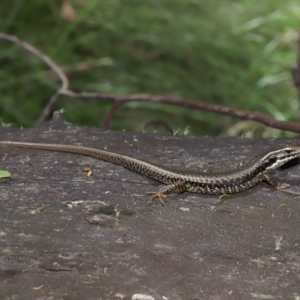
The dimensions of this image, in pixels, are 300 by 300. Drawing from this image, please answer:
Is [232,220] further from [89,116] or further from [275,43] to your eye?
[275,43]

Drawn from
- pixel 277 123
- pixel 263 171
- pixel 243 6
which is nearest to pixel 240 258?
pixel 263 171

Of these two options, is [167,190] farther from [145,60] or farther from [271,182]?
[145,60]

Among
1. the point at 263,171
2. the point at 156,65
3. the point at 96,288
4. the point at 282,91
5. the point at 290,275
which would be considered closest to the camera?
the point at 96,288

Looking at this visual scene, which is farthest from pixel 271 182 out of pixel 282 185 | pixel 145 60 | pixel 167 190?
pixel 145 60

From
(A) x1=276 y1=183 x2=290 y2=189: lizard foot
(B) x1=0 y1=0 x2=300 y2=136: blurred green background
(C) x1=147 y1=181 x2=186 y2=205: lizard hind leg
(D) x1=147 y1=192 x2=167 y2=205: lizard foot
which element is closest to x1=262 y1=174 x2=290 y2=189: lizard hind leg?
(A) x1=276 y1=183 x2=290 y2=189: lizard foot

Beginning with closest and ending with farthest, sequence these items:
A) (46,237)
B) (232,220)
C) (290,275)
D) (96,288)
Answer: (96,288) → (290,275) → (46,237) → (232,220)

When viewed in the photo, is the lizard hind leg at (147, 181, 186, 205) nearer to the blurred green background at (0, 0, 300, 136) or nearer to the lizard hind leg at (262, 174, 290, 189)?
the lizard hind leg at (262, 174, 290, 189)

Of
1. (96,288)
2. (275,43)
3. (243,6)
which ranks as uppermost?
(243,6)
